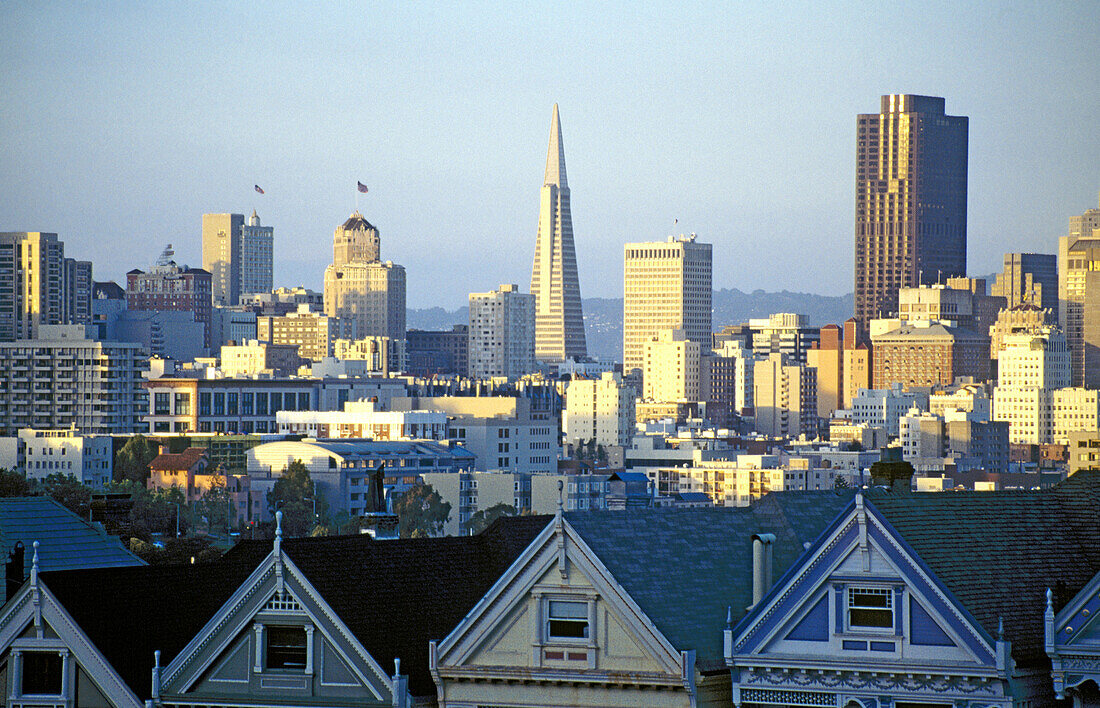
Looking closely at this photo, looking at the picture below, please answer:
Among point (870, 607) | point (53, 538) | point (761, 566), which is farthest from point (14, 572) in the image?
point (870, 607)

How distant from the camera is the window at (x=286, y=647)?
3089cm

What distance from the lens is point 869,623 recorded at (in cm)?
2812

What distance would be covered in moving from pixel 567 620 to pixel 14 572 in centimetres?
962

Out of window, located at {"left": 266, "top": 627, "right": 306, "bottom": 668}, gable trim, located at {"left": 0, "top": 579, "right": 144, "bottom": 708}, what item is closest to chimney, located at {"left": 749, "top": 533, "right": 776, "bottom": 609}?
window, located at {"left": 266, "top": 627, "right": 306, "bottom": 668}

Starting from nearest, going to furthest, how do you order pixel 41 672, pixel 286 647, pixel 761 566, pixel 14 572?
pixel 761 566 → pixel 286 647 → pixel 41 672 → pixel 14 572

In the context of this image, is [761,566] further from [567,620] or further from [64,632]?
[64,632]

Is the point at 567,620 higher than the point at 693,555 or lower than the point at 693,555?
lower

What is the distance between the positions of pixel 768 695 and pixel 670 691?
1.12m

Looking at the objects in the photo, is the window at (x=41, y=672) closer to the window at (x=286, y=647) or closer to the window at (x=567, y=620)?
the window at (x=286, y=647)

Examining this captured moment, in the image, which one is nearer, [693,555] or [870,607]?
[870,607]

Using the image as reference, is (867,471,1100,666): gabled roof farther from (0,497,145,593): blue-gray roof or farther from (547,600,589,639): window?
(0,497,145,593): blue-gray roof

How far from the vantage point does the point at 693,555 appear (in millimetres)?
30656

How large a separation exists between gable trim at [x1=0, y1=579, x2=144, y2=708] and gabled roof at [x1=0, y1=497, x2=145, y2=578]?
9.88 ft

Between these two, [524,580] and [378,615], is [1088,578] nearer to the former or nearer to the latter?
[524,580]
